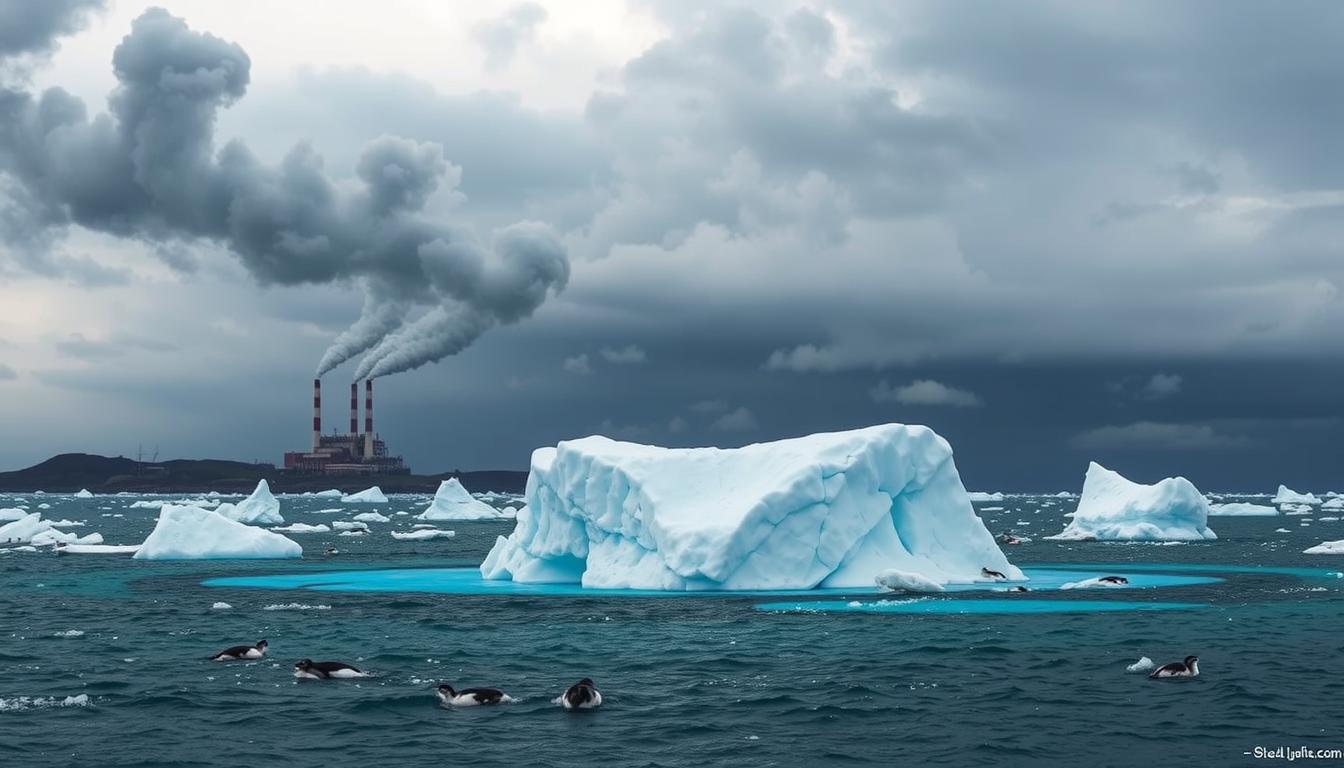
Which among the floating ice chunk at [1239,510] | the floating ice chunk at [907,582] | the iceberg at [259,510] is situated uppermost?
the iceberg at [259,510]

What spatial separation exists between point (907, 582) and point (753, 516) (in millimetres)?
3907

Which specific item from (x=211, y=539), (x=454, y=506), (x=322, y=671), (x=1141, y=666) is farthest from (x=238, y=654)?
(x=454, y=506)

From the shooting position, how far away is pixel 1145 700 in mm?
16031

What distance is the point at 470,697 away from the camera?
1583cm

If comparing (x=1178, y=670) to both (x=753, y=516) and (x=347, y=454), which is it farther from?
(x=347, y=454)

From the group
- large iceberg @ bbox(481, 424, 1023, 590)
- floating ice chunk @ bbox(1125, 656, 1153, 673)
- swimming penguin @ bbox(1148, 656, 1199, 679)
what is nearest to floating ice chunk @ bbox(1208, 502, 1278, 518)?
large iceberg @ bbox(481, 424, 1023, 590)

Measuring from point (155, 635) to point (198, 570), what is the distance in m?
18.8

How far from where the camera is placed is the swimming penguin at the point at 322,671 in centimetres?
1789

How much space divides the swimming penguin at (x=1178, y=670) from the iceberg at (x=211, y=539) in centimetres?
3549

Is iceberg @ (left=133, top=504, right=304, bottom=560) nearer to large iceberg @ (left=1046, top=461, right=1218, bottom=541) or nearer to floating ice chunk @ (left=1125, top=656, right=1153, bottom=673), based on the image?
floating ice chunk @ (left=1125, top=656, right=1153, bottom=673)

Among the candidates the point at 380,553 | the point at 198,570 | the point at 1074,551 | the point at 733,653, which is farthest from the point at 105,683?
the point at 1074,551

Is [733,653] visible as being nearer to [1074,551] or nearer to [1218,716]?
[1218,716]

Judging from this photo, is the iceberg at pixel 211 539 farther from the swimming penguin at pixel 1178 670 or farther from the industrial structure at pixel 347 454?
the industrial structure at pixel 347 454

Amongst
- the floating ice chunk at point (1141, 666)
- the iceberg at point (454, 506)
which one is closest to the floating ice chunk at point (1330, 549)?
the floating ice chunk at point (1141, 666)
